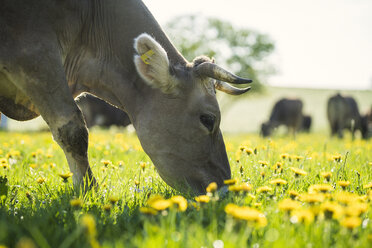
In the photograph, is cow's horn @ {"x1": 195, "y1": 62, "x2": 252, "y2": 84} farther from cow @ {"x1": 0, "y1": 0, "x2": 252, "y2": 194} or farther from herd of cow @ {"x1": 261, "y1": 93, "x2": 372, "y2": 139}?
herd of cow @ {"x1": 261, "y1": 93, "x2": 372, "y2": 139}

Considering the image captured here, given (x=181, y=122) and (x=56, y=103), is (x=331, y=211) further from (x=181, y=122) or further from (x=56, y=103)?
(x=56, y=103)

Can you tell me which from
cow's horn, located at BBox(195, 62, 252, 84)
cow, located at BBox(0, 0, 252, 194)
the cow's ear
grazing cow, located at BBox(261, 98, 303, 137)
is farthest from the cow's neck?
grazing cow, located at BBox(261, 98, 303, 137)

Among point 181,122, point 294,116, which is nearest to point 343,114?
point 294,116

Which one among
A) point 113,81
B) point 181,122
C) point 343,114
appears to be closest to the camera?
point 181,122

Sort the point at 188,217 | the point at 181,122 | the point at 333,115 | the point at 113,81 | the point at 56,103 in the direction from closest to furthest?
the point at 188,217, the point at 56,103, the point at 181,122, the point at 113,81, the point at 333,115

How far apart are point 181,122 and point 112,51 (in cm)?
106

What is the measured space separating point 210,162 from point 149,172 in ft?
2.79

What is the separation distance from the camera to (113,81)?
144 inches

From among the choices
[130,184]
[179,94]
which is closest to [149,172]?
[130,184]

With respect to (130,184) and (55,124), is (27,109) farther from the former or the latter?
(130,184)

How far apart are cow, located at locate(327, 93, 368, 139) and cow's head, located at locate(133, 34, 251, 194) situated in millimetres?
18241

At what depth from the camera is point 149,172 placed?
390cm

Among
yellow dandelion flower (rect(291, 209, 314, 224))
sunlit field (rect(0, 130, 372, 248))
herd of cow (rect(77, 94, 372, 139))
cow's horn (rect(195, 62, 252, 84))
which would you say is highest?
cow's horn (rect(195, 62, 252, 84))

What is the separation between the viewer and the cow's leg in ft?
9.85
